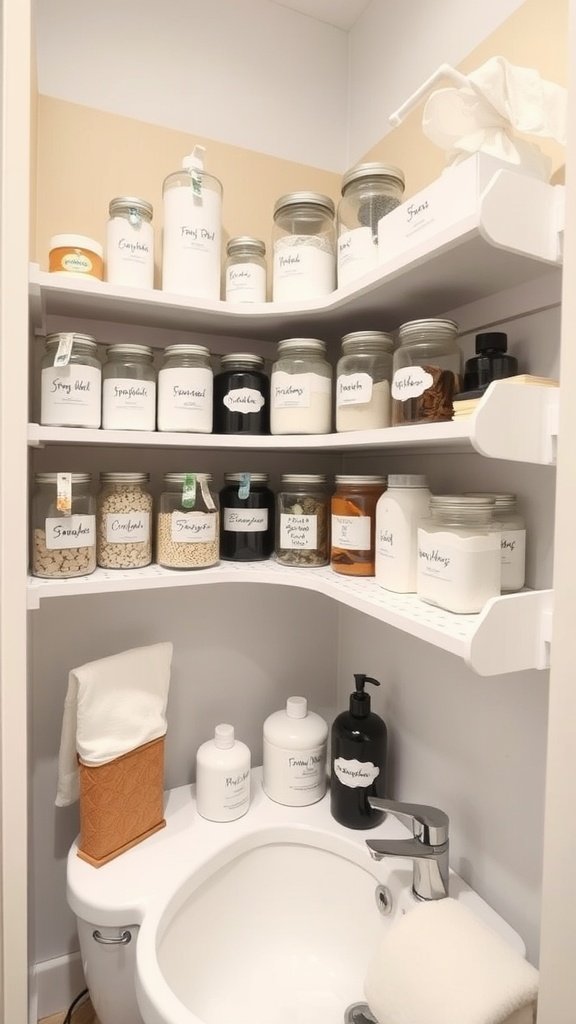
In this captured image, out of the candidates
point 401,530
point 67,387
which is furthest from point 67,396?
point 401,530

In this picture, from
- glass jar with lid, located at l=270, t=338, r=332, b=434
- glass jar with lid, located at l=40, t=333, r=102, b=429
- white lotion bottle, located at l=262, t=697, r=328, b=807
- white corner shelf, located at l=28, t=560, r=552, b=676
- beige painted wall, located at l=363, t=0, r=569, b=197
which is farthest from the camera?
white lotion bottle, located at l=262, t=697, r=328, b=807

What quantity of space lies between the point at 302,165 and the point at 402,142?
0.79ft

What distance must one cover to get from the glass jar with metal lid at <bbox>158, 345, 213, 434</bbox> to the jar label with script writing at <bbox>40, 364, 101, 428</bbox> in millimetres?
117

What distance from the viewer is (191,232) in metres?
0.94

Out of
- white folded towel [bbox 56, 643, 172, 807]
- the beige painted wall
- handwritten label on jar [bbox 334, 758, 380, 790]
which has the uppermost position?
the beige painted wall

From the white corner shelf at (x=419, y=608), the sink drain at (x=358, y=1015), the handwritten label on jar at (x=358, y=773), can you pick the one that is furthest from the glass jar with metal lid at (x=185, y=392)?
the sink drain at (x=358, y=1015)

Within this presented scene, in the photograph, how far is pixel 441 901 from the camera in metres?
0.79

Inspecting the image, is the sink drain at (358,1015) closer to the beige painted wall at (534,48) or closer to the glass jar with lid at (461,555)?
the glass jar with lid at (461,555)

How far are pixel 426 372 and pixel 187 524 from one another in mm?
450

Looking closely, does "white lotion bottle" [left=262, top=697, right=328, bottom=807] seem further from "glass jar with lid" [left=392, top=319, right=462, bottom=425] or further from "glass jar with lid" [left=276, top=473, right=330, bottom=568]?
"glass jar with lid" [left=392, top=319, right=462, bottom=425]

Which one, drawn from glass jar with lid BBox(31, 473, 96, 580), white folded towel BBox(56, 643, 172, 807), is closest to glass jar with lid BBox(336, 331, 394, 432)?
glass jar with lid BBox(31, 473, 96, 580)

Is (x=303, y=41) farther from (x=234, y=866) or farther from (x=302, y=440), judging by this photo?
(x=234, y=866)

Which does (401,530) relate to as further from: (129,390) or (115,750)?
(115,750)

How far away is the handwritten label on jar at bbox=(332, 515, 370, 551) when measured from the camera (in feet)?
3.15
